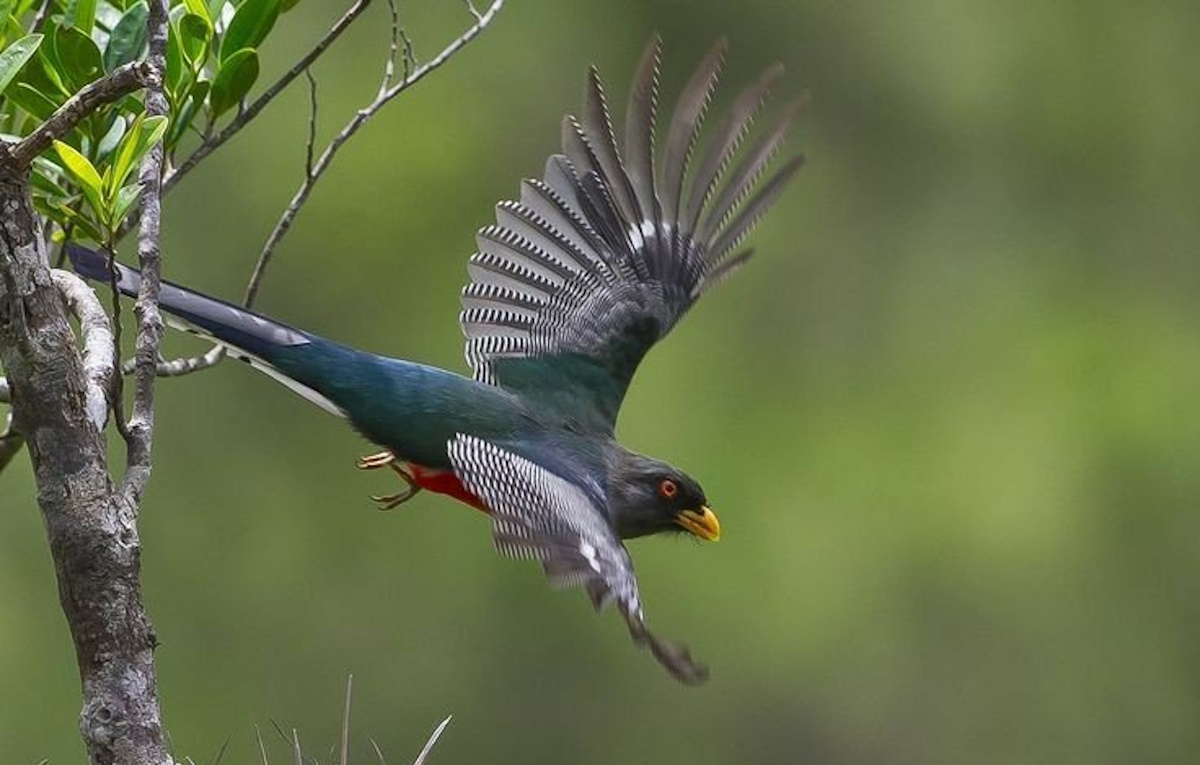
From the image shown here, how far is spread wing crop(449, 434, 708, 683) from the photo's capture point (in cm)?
361

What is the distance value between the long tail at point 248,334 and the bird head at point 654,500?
28.5 inches

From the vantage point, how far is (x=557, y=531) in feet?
13.6

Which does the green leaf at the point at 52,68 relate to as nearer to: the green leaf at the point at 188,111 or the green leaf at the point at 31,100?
the green leaf at the point at 31,100

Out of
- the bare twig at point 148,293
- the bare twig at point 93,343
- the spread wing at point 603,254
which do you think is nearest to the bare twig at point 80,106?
the bare twig at point 148,293

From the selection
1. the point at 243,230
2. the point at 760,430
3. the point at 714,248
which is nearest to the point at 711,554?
the point at 760,430

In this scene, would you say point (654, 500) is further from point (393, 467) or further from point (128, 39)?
point (128, 39)

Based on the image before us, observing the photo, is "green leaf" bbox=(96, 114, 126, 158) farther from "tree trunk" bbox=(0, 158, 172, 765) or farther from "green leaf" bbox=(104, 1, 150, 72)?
"tree trunk" bbox=(0, 158, 172, 765)

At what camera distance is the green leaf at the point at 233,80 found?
3.49 metres

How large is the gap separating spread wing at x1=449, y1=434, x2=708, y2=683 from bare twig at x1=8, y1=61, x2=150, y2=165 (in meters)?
1.22

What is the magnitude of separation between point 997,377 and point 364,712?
13.3ft

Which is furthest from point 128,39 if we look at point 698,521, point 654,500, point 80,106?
point 698,521

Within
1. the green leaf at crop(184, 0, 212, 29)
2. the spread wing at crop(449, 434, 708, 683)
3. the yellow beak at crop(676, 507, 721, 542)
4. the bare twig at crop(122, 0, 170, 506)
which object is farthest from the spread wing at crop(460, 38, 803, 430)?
the bare twig at crop(122, 0, 170, 506)

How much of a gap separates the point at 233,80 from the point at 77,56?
34 cm

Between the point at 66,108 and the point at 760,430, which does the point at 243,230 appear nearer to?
the point at 760,430
